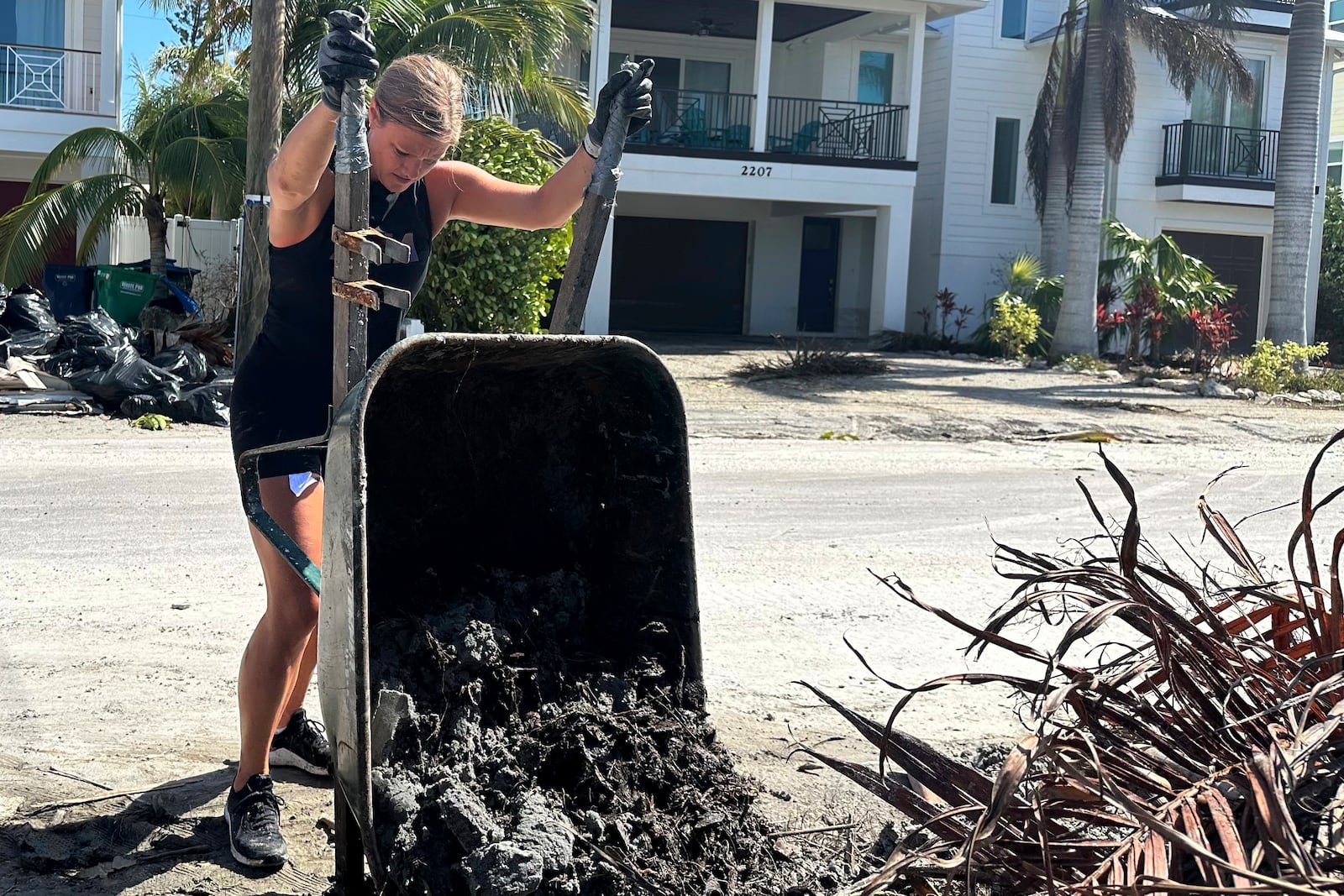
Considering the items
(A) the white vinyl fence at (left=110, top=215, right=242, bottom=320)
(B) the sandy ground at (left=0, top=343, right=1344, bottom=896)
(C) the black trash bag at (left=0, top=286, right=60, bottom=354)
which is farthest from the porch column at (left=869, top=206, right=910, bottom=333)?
(C) the black trash bag at (left=0, top=286, right=60, bottom=354)

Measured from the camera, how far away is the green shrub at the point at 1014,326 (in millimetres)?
21594

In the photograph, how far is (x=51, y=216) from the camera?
50.4ft

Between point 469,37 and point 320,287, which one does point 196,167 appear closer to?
point 469,37

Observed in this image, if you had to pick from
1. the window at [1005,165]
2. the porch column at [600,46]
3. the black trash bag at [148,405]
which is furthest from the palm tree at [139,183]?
the window at [1005,165]

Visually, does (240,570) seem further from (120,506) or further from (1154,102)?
(1154,102)

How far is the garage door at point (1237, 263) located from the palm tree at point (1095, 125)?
5517mm

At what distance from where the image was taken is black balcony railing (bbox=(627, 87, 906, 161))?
76.0 feet

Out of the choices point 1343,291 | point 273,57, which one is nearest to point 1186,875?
point 273,57

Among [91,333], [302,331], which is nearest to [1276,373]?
[91,333]

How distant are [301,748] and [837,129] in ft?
73.1

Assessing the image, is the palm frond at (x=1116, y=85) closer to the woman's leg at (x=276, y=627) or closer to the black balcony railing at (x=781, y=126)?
the black balcony railing at (x=781, y=126)

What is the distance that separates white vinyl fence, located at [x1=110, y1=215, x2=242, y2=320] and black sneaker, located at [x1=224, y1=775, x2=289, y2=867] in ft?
36.5

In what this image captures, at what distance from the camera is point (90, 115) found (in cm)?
1947

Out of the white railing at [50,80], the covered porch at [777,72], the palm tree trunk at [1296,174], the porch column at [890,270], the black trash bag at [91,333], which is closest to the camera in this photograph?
the black trash bag at [91,333]
